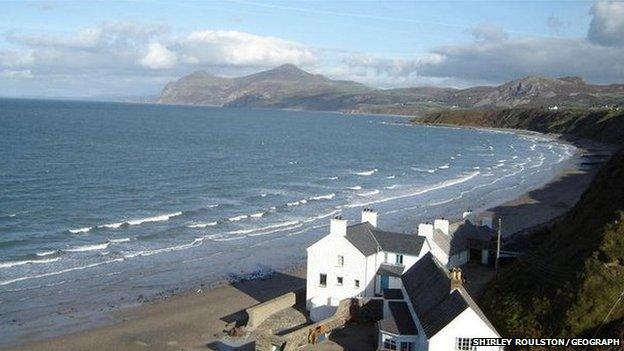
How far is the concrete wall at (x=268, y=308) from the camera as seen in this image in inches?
1005

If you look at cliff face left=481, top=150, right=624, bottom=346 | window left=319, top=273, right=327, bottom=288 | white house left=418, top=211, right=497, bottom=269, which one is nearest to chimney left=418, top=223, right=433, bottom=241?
white house left=418, top=211, right=497, bottom=269

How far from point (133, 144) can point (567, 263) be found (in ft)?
303

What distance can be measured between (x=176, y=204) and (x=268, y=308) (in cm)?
2931

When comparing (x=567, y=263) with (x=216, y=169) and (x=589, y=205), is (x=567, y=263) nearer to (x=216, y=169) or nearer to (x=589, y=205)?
(x=589, y=205)

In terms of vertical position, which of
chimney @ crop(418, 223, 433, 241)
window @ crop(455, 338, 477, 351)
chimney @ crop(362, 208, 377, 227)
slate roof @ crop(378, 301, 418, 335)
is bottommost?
slate roof @ crop(378, 301, 418, 335)

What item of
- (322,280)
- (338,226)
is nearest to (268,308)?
(322,280)

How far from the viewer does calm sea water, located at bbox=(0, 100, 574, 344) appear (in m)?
32.9

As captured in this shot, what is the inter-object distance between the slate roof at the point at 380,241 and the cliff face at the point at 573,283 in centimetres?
364

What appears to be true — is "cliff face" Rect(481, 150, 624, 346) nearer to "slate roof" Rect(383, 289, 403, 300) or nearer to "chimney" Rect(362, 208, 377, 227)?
"slate roof" Rect(383, 289, 403, 300)

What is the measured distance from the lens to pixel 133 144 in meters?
107

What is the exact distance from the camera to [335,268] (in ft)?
86.9

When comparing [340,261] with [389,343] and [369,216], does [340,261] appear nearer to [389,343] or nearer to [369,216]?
[369,216]

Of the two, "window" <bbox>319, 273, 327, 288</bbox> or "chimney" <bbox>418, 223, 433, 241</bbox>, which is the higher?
"chimney" <bbox>418, 223, 433, 241</bbox>

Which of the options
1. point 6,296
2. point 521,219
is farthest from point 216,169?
point 6,296
